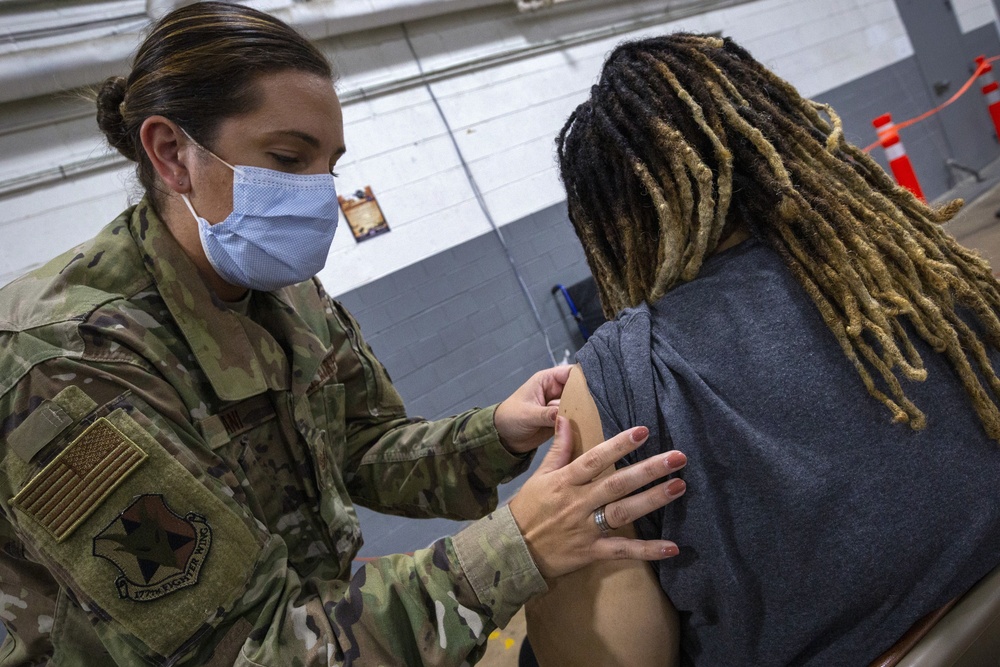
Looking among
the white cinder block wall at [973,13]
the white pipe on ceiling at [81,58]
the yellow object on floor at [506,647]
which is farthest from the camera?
the white cinder block wall at [973,13]

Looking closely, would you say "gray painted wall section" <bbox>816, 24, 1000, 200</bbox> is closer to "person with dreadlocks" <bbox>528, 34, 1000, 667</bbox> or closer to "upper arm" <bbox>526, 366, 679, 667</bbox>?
"person with dreadlocks" <bbox>528, 34, 1000, 667</bbox>

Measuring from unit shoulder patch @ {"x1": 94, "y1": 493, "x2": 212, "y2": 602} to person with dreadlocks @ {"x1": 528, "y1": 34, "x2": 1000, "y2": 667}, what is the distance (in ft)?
1.61

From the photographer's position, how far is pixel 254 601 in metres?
0.93

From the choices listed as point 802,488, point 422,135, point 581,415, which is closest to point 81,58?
point 422,135

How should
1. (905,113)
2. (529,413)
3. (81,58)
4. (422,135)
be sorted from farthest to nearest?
(905,113) < (422,135) < (81,58) < (529,413)

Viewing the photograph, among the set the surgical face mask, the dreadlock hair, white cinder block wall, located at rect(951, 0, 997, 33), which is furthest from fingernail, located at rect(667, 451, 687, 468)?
white cinder block wall, located at rect(951, 0, 997, 33)

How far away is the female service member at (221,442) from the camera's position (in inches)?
33.8

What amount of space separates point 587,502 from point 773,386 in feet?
0.88

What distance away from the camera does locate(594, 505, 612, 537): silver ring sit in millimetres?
849

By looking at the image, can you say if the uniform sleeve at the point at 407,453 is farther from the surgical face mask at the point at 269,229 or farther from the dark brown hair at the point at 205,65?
the dark brown hair at the point at 205,65

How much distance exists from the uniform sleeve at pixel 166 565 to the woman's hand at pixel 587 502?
3cm

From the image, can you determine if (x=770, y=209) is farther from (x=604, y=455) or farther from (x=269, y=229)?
(x=269, y=229)

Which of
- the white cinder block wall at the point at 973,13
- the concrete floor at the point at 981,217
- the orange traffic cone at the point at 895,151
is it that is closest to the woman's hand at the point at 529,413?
the concrete floor at the point at 981,217

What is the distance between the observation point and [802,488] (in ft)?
2.60
